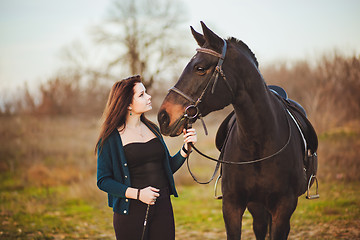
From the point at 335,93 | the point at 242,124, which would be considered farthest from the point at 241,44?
the point at 335,93

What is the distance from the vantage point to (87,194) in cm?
831

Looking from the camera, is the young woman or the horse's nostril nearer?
the horse's nostril

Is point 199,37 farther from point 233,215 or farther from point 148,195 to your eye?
point 233,215

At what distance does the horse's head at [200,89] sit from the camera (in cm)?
222

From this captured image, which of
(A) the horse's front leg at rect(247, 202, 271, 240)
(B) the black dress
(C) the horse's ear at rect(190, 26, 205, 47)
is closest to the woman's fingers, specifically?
(B) the black dress

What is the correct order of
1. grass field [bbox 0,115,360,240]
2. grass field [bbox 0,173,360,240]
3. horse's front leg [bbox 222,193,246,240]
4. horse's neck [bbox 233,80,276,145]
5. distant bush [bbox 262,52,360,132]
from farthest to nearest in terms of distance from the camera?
distant bush [bbox 262,52,360,132] → grass field [bbox 0,115,360,240] → grass field [bbox 0,173,360,240] → horse's front leg [bbox 222,193,246,240] → horse's neck [bbox 233,80,276,145]

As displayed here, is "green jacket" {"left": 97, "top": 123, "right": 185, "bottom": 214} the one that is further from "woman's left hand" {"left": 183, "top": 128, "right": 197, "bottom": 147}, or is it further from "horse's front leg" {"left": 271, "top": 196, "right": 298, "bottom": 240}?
"horse's front leg" {"left": 271, "top": 196, "right": 298, "bottom": 240}

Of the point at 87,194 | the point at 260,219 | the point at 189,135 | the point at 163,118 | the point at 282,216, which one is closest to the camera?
the point at 163,118

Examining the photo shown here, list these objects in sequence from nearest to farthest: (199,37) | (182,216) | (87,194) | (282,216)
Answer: (199,37)
(282,216)
(182,216)
(87,194)

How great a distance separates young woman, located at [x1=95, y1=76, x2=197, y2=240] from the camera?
7.86 ft

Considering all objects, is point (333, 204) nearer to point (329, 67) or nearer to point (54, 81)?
point (329, 67)

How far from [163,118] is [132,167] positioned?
0.52 m

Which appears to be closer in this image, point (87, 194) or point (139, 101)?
point (139, 101)

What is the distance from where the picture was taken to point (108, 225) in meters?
6.25
